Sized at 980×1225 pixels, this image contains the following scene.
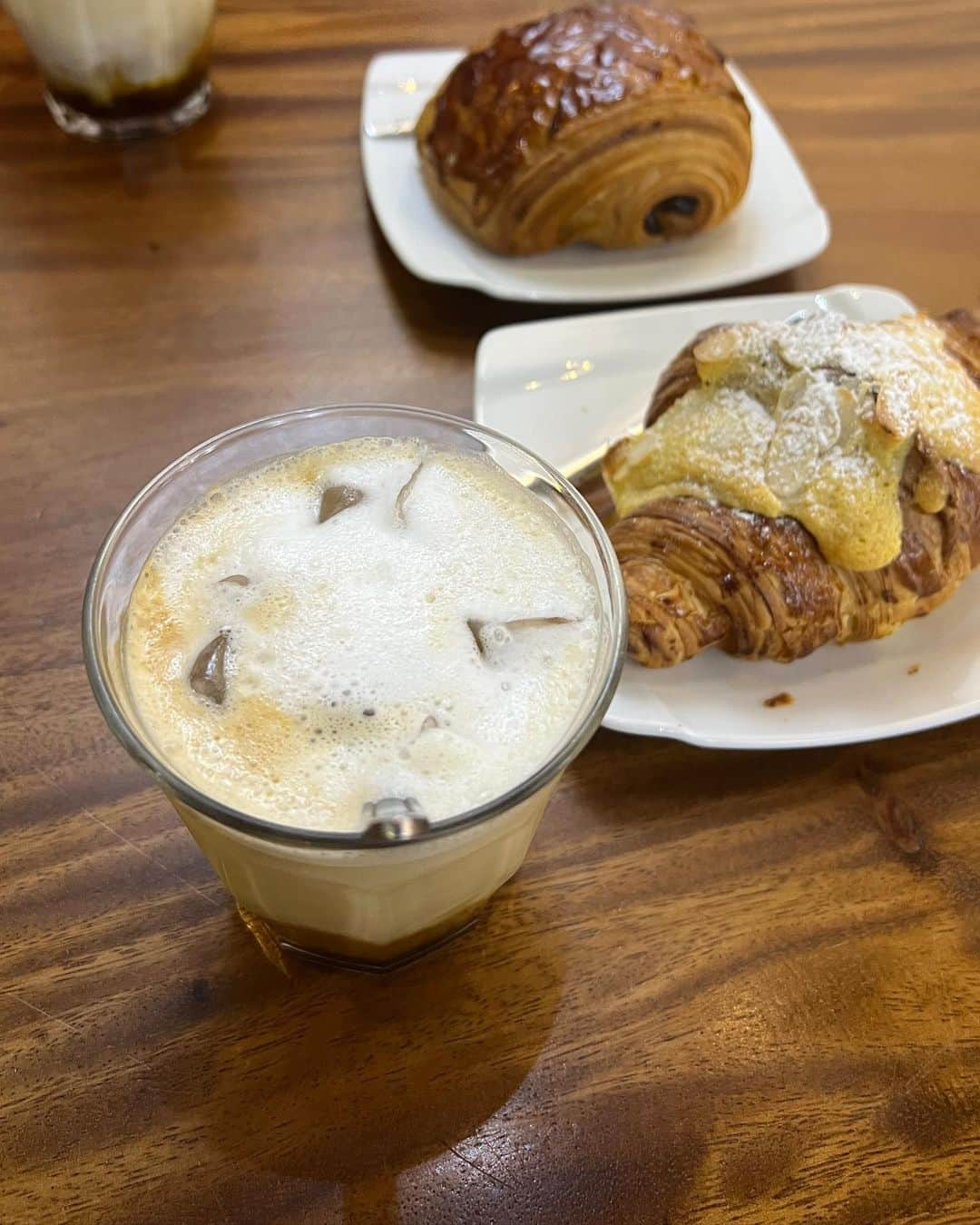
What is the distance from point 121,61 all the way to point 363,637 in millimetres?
1070

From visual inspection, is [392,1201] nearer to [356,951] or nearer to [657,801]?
[356,951]

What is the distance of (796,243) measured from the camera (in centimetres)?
134

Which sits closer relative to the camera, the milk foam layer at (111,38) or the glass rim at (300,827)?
the glass rim at (300,827)

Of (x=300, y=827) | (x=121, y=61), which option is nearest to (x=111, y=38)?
(x=121, y=61)

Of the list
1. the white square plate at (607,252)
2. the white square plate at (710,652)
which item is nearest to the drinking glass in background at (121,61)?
the white square plate at (607,252)

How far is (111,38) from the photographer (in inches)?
53.2

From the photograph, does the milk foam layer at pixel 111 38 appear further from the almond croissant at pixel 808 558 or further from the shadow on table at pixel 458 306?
the almond croissant at pixel 808 558

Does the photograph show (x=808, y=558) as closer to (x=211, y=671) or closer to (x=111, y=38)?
(x=211, y=671)

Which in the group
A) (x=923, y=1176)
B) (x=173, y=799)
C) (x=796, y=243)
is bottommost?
(x=923, y=1176)

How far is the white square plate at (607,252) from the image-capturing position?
1.29 m

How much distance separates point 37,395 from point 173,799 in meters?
0.71

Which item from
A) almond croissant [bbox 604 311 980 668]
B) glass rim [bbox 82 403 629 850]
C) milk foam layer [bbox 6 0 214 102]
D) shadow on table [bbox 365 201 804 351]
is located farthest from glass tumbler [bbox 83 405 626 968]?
milk foam layer [bbox 6 0 214 102]

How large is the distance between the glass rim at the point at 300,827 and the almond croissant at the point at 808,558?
0.20 meters

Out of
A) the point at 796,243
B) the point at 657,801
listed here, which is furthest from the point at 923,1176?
the point at 796,243
